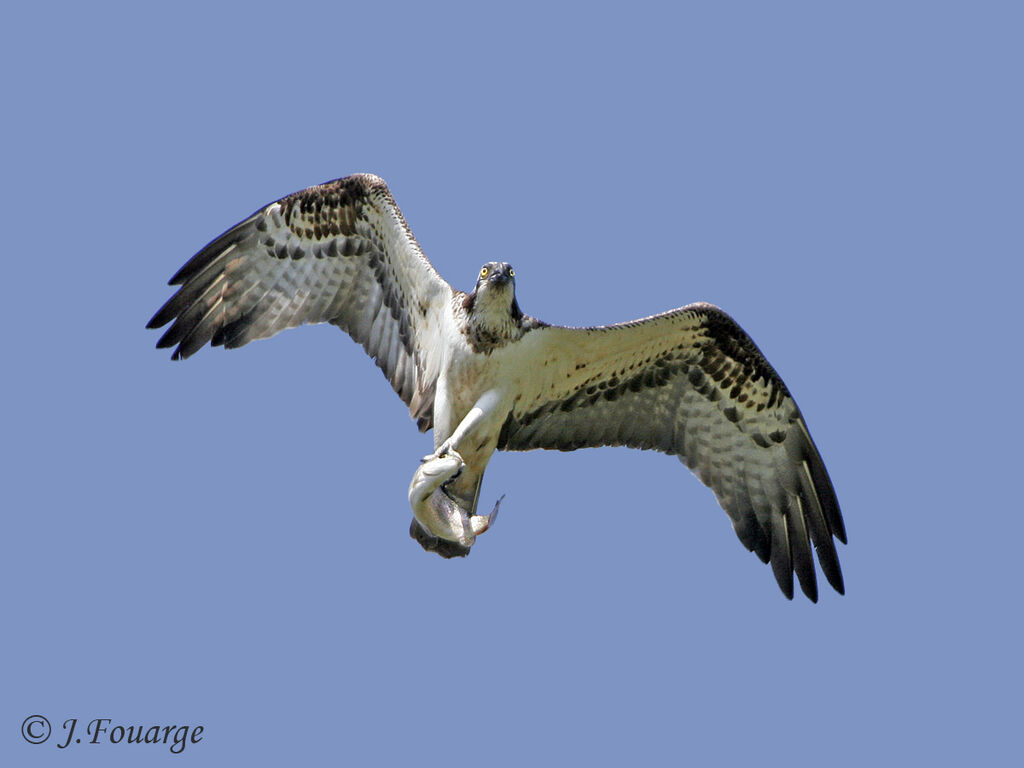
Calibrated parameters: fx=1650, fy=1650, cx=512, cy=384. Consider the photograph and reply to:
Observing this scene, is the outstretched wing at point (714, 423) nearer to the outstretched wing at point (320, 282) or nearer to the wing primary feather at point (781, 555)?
the wing primary feather at point (781, 555)

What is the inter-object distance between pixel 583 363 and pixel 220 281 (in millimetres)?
3354

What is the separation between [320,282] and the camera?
570 inches

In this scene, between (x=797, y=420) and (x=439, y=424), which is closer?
(x=439, y=424)

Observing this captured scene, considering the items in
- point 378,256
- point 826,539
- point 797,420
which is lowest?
point 826,539

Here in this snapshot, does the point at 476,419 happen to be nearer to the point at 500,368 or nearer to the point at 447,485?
the point at 500,368

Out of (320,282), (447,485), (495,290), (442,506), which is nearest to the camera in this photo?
(495,290)

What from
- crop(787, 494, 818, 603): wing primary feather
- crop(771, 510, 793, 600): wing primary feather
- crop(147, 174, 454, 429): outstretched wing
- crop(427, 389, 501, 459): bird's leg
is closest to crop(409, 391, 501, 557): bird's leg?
crop(427, 389, 501, 459): bird's leg

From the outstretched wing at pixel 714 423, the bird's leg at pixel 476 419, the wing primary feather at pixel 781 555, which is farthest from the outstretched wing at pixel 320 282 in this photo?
the wing primary feather at pixel 781 555

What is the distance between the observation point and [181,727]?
1365cm

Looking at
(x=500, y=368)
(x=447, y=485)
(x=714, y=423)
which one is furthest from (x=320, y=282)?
(x=714, y=423)

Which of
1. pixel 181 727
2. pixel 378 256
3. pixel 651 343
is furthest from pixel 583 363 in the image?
pixel 181 727

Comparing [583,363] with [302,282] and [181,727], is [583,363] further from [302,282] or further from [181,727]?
[181,727]

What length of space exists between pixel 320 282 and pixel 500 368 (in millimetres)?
2165

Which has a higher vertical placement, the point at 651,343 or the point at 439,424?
the point at 651,343
